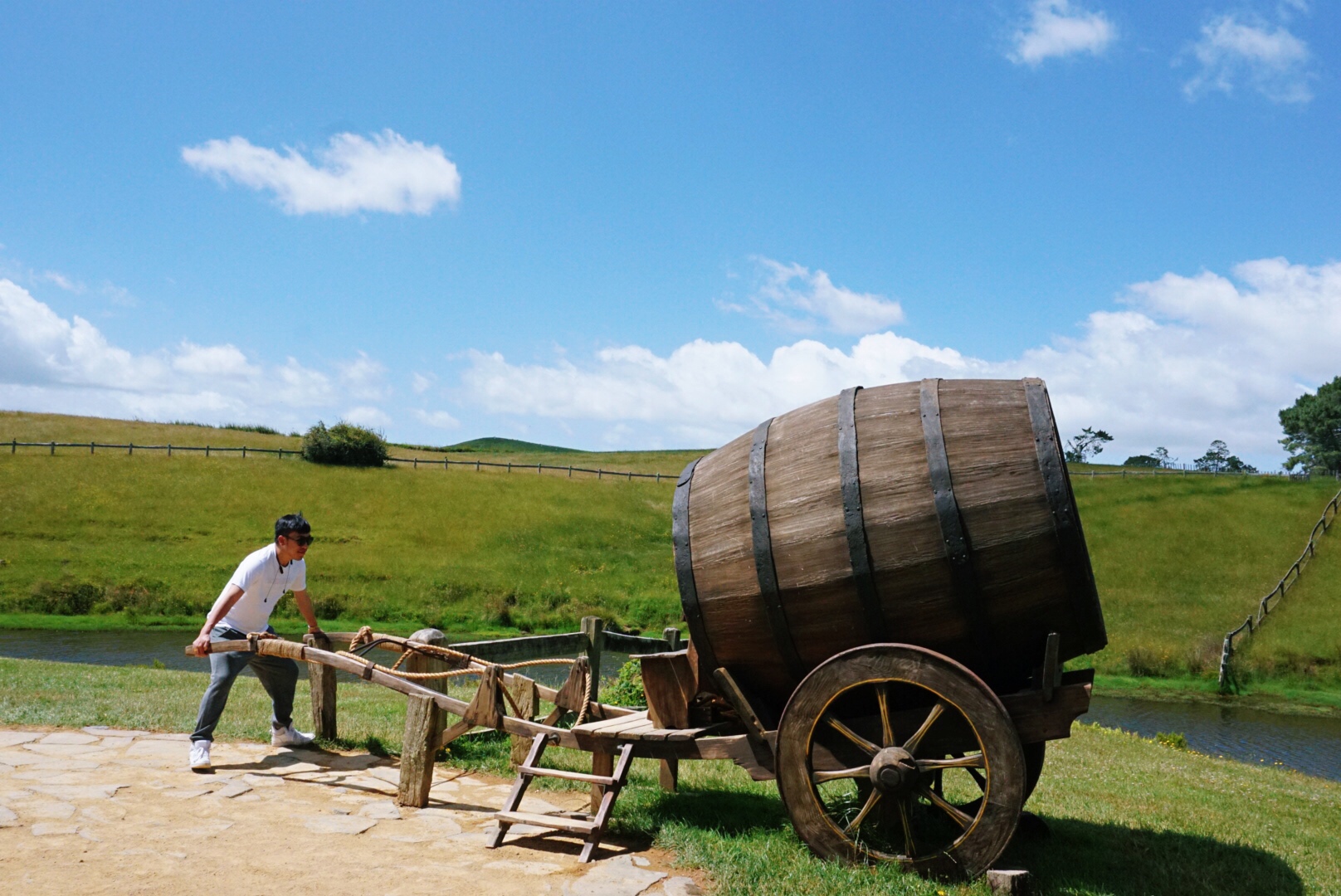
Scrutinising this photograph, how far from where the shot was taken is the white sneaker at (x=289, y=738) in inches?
290

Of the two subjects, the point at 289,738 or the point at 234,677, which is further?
the point at 289,738

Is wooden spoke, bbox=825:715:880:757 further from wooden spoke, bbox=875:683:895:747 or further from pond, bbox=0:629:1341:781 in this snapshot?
pond, bbox=0:629:1341:781

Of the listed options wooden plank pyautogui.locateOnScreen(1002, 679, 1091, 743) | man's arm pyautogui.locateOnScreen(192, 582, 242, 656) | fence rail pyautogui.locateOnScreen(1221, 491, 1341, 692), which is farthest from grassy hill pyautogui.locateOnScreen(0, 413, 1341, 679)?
wooden plank pyautogui.locateOnScreen(1002, 679, 1091, 743)

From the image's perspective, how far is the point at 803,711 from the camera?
4762mm

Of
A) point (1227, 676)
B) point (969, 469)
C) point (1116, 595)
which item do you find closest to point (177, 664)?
point (969, 469)

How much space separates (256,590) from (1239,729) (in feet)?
67.2

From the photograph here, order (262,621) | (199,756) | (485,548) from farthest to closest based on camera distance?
(485,548) → (262,621) → (199,756)

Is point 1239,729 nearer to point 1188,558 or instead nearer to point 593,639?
point 593,639

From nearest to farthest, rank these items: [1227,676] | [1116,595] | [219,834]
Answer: [219,834] < [1227,676] < [1116,595]

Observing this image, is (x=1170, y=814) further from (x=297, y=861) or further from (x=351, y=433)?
(x=351, y=433)

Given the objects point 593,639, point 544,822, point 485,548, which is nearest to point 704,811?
point 544,822

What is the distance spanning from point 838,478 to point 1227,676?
2533 centimetres

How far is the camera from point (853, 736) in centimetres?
465

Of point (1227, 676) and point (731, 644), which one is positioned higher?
point (731, 644)
